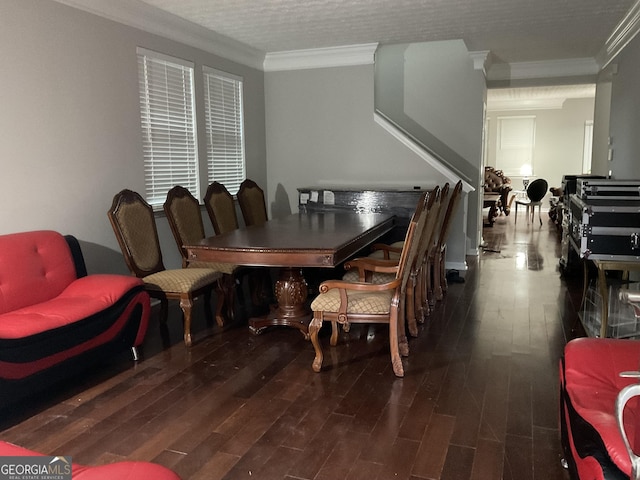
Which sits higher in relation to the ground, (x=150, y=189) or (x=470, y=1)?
(x=470, y=1)

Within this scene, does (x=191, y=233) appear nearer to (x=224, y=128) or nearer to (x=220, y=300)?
(x=220, y=300)

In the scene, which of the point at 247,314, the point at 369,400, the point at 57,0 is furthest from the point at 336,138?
the point at 369,400

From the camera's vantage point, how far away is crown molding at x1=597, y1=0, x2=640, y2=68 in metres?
4.71

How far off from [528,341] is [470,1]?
2.76 metres

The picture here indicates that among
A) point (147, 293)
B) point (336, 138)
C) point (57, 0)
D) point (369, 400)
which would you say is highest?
point (57, 0)

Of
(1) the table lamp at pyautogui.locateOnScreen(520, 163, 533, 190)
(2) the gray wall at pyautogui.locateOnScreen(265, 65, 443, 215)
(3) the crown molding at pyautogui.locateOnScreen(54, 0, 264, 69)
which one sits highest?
(3) the crown molding at pyautogui.locateOnScreen(54, 0, 264, 69)

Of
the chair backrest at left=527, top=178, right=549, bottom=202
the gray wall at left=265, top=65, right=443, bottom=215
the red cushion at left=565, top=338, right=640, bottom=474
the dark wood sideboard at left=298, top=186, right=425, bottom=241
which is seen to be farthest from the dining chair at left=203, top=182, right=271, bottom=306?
the chair backrest at left=527, top=178, right=549, bottom=202

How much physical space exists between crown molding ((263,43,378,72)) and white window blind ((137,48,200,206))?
1551 mm

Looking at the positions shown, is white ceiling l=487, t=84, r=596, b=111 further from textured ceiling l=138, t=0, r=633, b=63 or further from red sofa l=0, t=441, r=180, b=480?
red sofa l=0, t=441, r=180, b=480

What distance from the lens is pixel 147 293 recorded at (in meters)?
3.62

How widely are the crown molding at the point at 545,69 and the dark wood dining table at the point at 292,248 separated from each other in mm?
3978

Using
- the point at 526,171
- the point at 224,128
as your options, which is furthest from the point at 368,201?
the point at 526,171

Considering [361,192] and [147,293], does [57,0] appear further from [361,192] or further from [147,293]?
[361,192]

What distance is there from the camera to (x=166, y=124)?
4.92 m
